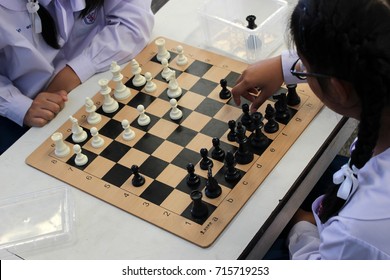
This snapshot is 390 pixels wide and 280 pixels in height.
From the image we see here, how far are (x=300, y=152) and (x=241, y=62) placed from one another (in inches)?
16.2

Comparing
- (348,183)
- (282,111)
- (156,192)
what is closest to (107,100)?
(156,192)

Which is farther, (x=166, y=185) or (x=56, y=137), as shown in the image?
(x=56, y=137)

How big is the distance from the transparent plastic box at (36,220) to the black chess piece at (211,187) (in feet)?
1.13

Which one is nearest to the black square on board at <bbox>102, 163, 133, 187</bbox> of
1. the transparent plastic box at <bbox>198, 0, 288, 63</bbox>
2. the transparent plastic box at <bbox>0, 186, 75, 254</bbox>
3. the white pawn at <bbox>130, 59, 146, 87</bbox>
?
the transparent plastic box at <bbox>0, 186, 75, 254</bbox>

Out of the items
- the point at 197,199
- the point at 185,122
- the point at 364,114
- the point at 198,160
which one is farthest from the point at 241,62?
the point at 364,114

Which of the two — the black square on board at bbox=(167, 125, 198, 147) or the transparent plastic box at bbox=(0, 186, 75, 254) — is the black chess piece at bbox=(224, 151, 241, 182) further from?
the transparent plastic box at bbox=(0, 186, 75, 254)

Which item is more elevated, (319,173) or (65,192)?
(65,192)

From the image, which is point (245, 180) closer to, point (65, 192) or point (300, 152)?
point (300, 152)

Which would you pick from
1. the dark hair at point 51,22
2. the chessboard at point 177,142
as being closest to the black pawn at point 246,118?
the chessboard at point 177,142

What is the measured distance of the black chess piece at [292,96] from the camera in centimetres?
170

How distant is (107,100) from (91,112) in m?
0.07

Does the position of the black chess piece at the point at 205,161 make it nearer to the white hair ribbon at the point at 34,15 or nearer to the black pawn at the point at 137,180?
the black pawn at the point at 137,180

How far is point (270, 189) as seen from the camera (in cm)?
151

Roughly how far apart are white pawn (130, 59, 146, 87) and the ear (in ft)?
2.49
